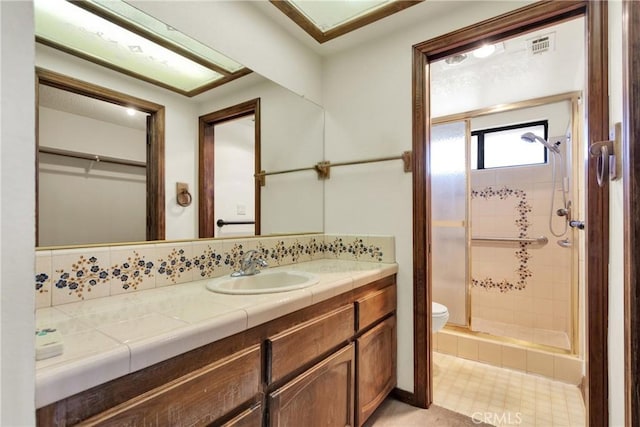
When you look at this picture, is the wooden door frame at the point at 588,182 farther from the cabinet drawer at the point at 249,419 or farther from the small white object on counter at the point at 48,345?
the small white object on counter at the point at 48,345

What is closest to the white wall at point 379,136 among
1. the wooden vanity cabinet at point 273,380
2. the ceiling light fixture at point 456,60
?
the wooden vanity cabinet at point 273,380

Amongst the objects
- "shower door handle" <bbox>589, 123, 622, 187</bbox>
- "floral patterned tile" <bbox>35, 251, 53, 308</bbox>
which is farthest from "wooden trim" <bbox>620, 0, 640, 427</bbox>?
"floral patterned tile" <bbox>35, 251, 53, 308</bbox>

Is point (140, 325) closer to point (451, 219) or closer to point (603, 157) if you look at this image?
point (603, 157)

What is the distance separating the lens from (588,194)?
4.10ft

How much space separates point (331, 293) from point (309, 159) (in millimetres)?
1106

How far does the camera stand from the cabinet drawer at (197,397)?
62 cm

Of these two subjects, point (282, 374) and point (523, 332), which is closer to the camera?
point (282, 374)

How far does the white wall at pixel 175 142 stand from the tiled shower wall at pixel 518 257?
104 inches

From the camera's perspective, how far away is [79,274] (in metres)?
0.98

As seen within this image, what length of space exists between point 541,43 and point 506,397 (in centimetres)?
229

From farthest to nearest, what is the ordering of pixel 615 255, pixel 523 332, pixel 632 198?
1. pixel 523 332
2. pixel 615 255
3. pixel 632 198

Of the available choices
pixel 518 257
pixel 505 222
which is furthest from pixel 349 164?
pixel 518 257

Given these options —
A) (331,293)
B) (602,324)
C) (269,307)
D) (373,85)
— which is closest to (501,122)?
(373,85)

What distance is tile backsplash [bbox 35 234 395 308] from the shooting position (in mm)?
934
